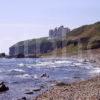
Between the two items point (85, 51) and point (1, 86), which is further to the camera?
point (85, 51)

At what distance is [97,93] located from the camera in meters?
28.1

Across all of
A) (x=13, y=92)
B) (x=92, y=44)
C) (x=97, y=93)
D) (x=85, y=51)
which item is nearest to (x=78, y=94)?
(x=97, y=93)

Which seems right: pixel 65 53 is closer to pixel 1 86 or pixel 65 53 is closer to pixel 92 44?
pixel 92 44

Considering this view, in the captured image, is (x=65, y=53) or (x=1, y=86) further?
(x=65, y=53)

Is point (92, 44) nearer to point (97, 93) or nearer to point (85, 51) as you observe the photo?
point (85, 51)

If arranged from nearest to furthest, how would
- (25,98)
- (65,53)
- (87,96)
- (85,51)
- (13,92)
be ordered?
(87,96)
(25,98)
(13,92)
(85,51)
(65,53)

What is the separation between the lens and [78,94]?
28.8 meters

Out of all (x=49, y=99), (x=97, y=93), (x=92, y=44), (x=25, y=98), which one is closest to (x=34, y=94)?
(x=25, y=98)

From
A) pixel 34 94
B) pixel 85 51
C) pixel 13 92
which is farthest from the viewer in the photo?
pixel 85 51

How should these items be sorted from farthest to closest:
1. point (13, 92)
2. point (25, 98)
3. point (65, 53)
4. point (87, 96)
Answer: point (65, 53), point (13, 92), point (25, 98), point (87, 96)

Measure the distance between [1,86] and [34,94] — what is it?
16.0 feet

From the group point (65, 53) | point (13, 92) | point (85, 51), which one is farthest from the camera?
point (65, 53)

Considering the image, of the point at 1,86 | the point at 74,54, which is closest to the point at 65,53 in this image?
the point at 74,54

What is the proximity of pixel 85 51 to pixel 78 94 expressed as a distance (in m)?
152
